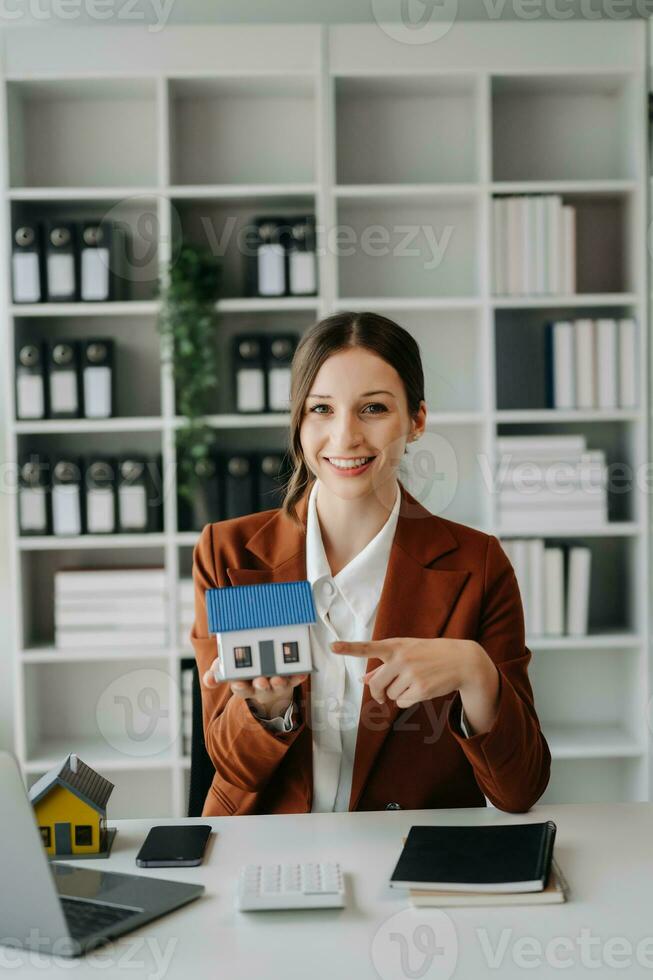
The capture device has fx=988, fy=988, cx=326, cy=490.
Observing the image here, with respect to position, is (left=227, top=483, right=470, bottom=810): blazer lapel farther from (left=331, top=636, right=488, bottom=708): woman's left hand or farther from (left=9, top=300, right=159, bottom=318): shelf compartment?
(left=9, top=300, right=159, bottom=318): shelf compartment

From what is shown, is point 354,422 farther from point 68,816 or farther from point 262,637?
point 68,816

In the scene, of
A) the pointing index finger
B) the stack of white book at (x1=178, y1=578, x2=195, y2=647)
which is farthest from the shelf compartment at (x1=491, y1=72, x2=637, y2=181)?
the pointing index finger

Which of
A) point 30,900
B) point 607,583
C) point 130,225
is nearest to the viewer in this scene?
point 30,900

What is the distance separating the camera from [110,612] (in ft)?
10.2

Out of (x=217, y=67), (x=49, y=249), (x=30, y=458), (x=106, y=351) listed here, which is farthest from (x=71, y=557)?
(x=217, y=67)

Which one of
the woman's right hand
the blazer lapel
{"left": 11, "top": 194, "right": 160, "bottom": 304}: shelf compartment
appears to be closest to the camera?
the woman's right hand

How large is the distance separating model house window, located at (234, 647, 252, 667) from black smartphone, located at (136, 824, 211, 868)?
0.28m

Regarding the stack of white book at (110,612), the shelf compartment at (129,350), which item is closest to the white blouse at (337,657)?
the stack of white book at (110,612)

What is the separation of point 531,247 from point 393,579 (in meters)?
1.82

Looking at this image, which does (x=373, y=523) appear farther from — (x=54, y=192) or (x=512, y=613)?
(x=54, y=192)

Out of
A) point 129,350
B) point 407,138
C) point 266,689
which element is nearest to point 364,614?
point 266,689

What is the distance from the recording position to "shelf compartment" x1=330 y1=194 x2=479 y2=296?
3.30 m

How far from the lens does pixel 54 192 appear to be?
3027 mm

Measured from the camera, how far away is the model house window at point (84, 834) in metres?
1.29
